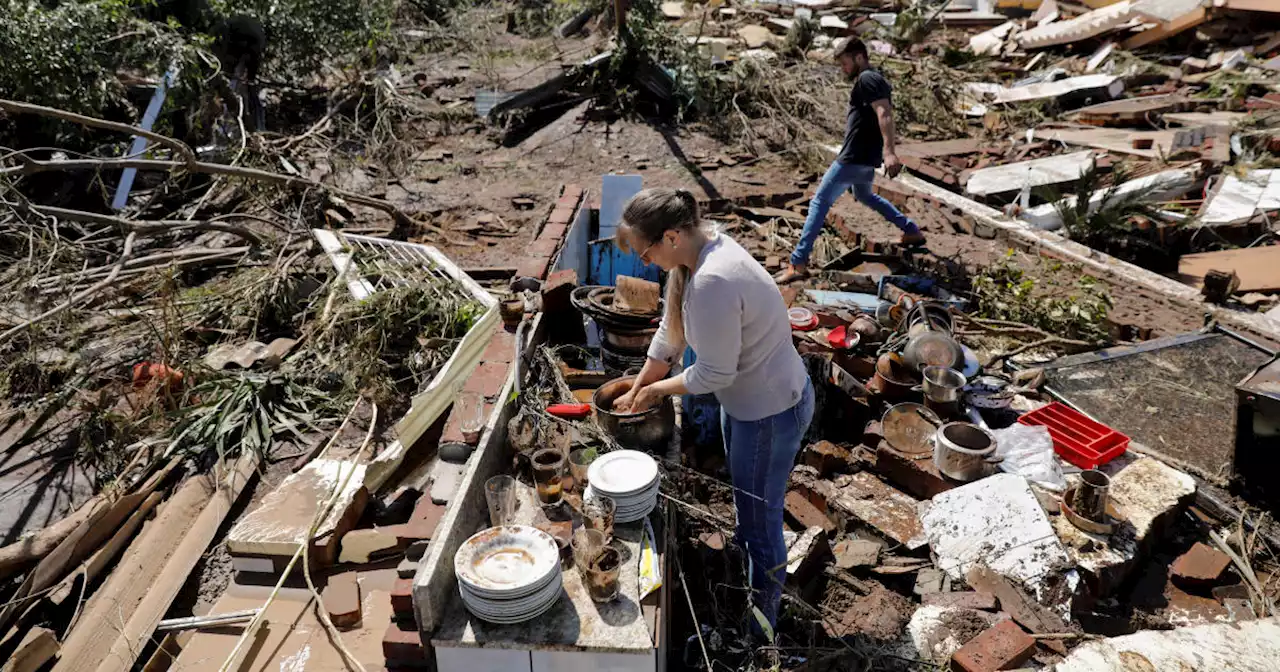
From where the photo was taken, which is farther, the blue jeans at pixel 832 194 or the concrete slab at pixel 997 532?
the blue jeans at pixel 832 194

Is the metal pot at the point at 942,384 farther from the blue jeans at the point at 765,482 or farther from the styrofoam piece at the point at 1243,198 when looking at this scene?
the styrofoam piece at the point at 1243,198

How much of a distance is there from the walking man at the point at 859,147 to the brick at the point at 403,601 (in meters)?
4.80

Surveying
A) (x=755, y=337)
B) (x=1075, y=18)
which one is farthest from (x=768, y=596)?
(x=1075, y=18)

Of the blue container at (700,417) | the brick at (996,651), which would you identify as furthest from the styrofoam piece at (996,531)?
the blue container at (700,417)

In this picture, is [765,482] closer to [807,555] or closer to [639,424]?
[639,424]

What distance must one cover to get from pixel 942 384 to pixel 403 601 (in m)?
3.49

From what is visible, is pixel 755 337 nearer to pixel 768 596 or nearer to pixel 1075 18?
pixel 768 596

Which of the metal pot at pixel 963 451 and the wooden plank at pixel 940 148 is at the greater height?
the wooden plank at pixel 940 148

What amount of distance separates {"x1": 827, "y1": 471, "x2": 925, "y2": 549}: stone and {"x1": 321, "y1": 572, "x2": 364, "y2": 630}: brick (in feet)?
8.21

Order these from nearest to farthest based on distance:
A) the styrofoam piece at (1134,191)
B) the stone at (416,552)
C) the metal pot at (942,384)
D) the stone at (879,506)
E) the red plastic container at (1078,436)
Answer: the stone at (416,552) → the stone at (879,506) → the red plastic container at (1078,436) → the metal pot at (942,384) → the styrofoam piece at (1134,191)

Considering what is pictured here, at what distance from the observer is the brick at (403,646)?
107 inches

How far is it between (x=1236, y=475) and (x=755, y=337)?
11.0 feet

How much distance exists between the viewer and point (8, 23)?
7.74 metres

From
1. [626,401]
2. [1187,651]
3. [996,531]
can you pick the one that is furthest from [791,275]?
[1187,651]
